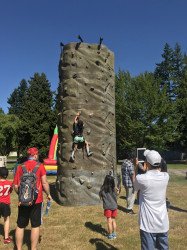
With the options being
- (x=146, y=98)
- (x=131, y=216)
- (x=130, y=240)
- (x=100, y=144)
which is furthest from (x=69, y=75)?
(x=146, y=98)

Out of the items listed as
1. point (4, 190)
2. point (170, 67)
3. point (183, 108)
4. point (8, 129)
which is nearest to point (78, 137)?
point (4, 190)

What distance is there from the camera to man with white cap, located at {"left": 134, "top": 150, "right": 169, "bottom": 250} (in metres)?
4.69

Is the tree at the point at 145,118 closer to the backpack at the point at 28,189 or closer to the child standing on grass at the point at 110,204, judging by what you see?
the child standing on grass at the point at 110,204

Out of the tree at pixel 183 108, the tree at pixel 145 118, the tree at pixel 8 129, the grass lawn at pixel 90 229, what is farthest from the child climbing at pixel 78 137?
the tree at pixel 183 108

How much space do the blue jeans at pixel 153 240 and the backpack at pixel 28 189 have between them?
7.04ft

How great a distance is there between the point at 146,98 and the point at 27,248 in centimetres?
3454

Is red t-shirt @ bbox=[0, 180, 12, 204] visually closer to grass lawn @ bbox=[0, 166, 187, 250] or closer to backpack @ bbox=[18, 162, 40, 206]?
grass lawn @ bbox=[0, 166, 187, 250]

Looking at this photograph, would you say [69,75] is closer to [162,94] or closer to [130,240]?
[130,240]

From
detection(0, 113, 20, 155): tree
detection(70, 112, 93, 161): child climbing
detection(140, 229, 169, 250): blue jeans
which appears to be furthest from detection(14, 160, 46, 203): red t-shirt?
detection(0, 113, 20, 155): tree

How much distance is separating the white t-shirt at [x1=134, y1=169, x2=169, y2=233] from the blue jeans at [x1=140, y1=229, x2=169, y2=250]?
78 mm

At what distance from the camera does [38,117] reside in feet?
135

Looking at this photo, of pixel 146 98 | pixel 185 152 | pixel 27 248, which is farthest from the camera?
pixel 185 152

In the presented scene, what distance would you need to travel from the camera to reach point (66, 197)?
11.9 metres

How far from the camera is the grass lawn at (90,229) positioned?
291 inches
